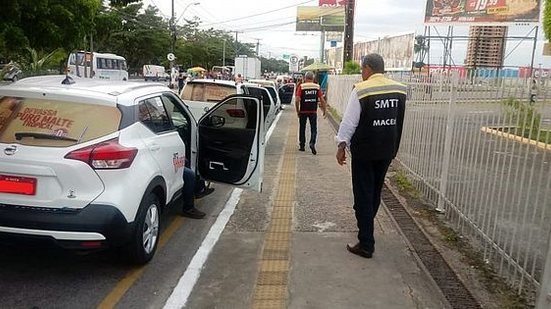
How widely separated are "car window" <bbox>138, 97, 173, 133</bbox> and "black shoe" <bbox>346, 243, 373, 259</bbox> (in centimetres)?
214

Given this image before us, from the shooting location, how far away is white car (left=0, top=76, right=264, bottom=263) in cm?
371

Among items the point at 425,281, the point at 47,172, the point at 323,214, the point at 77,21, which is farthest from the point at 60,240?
the point at 77,21

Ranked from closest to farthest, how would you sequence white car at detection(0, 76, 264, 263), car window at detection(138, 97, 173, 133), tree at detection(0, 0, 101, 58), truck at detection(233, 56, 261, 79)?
white car at detection(0, 76, 264, 263)
car window at detection(138, 97, 173, 133)
tree at detection(0, 0, 101, 58)
truck at detection(233, 56, 261, 79)

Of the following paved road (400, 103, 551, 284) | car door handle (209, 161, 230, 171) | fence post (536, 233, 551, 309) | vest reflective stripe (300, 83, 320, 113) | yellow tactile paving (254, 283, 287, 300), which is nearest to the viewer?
fence post (536, 233, 551, 309)

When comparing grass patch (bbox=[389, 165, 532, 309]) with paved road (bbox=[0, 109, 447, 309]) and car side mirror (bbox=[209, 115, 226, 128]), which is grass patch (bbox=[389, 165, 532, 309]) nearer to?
paved road (bbox=[0, 109, 447, 309])

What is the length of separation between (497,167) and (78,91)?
364 centimetres

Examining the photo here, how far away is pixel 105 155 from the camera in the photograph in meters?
3.86

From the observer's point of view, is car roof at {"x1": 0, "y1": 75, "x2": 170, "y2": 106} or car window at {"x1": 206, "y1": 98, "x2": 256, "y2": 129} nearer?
car roof at {"x1": 0, "y1": 75, "x2": 170, "y2": 106}

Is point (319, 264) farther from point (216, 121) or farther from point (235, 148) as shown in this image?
point (216, 121)

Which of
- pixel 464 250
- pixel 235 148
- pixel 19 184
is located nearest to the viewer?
pixel 19 184

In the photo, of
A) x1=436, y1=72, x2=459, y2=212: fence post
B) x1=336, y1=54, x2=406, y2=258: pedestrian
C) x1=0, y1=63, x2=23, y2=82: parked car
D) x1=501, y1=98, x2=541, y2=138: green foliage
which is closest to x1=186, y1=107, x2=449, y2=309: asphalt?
x1=336, y1=54, x2=406, y2=258: pedestrian

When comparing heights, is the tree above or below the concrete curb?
above

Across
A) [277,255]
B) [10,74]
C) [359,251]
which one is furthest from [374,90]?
[10,74]

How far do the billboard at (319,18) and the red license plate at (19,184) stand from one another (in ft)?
220
